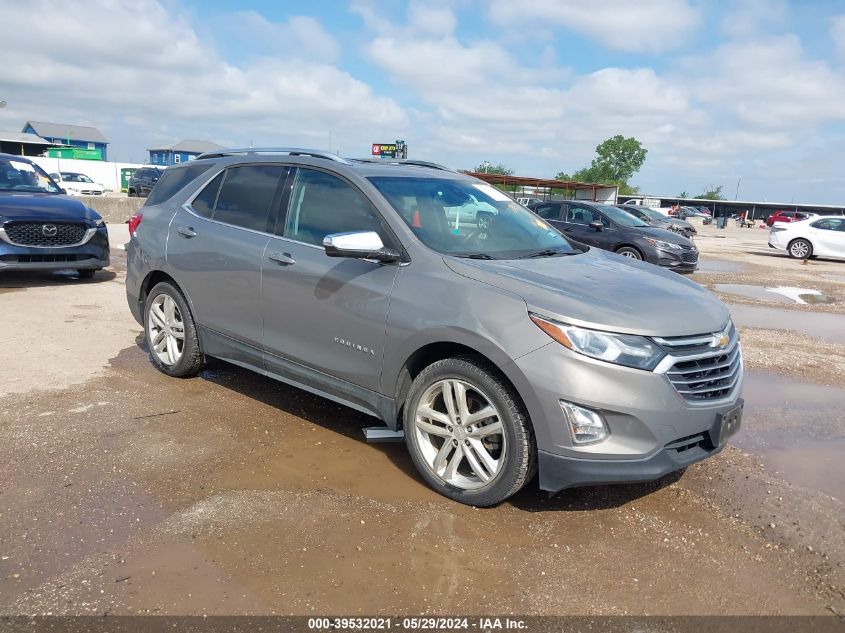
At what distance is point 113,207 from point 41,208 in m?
11.4

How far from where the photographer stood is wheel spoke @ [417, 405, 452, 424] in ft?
11.5

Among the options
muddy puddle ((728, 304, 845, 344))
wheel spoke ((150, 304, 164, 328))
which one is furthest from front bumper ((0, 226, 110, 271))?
muddy puddle ((728, 304, 845, 344))

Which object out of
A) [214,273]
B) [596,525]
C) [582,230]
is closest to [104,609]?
[596,525]

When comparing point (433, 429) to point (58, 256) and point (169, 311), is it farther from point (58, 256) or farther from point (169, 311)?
point (58, 256)

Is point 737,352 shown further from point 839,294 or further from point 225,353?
point 839,294

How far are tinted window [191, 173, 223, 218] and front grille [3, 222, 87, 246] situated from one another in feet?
15.2

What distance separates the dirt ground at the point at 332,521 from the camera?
9.04ft

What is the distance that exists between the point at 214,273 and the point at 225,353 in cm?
59

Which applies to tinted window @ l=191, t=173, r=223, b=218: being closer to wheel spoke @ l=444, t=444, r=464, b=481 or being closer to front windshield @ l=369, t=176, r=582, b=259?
front windshield @ l=369, t=176, r=582, b=259

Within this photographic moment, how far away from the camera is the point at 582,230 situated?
15.0 meters

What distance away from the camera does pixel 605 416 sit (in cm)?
305

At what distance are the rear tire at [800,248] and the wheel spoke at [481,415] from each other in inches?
847

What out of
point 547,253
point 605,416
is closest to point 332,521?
point 605,416

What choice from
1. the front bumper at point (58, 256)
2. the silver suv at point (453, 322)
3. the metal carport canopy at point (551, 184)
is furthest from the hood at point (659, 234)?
the metal carport canopy at point (551, 184)
